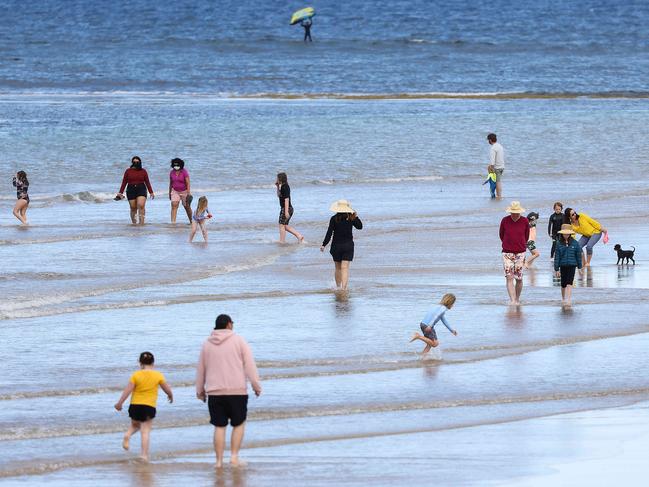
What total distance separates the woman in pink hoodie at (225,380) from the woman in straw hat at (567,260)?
859 centimetres

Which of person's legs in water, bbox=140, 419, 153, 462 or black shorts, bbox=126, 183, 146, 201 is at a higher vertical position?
black shorts, bbox=126, 183, 146, 201

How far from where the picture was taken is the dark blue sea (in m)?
84.6

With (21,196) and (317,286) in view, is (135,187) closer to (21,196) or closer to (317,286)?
(21,196)

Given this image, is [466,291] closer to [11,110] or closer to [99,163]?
[99,163]

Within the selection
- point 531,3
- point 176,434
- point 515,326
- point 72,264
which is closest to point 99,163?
point 72,264

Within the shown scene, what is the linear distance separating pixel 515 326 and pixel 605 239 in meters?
5.55

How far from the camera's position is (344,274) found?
2083 cm

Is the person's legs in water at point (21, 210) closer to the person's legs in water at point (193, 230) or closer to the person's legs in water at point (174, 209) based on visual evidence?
the person's legs in water at point (174, 209)

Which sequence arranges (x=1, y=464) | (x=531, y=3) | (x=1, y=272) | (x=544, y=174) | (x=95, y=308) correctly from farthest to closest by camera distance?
(x=531, y=3) → (x=544, y=174) → (x=1, y=272) → (x=95, y=308) → (x=1, y=464)

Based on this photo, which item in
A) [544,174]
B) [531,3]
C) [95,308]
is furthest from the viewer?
[531,3]

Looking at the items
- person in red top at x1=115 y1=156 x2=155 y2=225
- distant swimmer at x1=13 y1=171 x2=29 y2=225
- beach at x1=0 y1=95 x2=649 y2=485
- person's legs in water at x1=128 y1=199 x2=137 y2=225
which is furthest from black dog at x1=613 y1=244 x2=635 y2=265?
distant swimmer at x1=13 y1=171 x2=29 y2=225

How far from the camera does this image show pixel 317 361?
1605 centimetres

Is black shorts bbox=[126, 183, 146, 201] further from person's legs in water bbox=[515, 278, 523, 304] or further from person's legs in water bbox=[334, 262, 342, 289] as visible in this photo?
person's legs in water bbox=[515, 278, 523, 304]

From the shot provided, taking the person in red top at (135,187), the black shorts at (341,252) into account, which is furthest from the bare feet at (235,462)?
the person in red top at (135,187)
